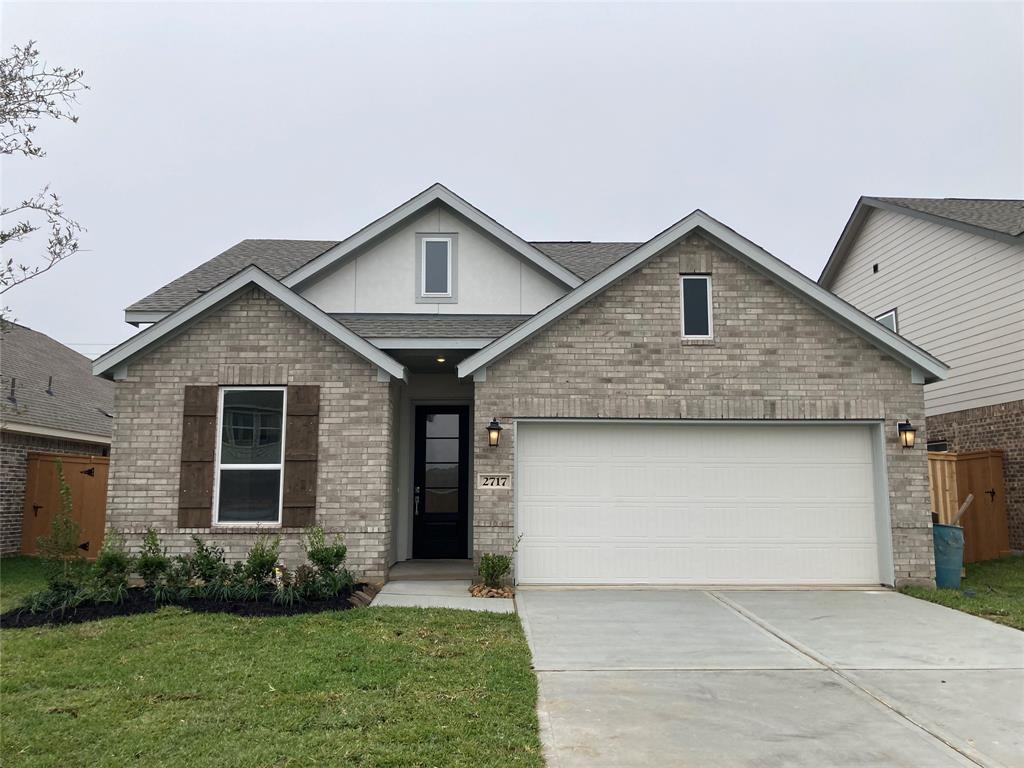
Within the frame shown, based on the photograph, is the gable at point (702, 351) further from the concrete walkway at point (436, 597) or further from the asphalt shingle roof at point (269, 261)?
the concrete walkway at point (436, 597)

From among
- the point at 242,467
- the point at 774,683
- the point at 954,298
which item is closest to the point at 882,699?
the point at 774,683

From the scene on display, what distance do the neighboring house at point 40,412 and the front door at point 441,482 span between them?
19.5 ft

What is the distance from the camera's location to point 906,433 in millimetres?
10070

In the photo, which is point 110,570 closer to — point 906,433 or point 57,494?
point 57,494

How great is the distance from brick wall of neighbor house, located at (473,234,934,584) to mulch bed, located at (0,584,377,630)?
301 centimetres

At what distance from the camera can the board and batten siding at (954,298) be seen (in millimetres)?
13578

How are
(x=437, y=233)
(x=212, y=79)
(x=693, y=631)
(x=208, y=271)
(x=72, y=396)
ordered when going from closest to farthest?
(x=693, y=631)
(x=437, y=233)
(x=208, y=271)
(x=212, y=79)
(x=72, y=396)

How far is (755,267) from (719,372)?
1610mm

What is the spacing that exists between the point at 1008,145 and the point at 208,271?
2697 cm

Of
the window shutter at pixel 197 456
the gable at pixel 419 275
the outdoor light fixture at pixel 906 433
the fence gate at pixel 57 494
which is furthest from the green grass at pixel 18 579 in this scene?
the outdoor light fixture at pixel 906 433

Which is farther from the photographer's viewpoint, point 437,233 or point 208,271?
point 208,271

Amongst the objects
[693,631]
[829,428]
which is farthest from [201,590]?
[829,428]

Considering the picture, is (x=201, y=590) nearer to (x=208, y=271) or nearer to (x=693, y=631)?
(x=693, y=631)

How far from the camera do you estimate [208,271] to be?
45.8ft
